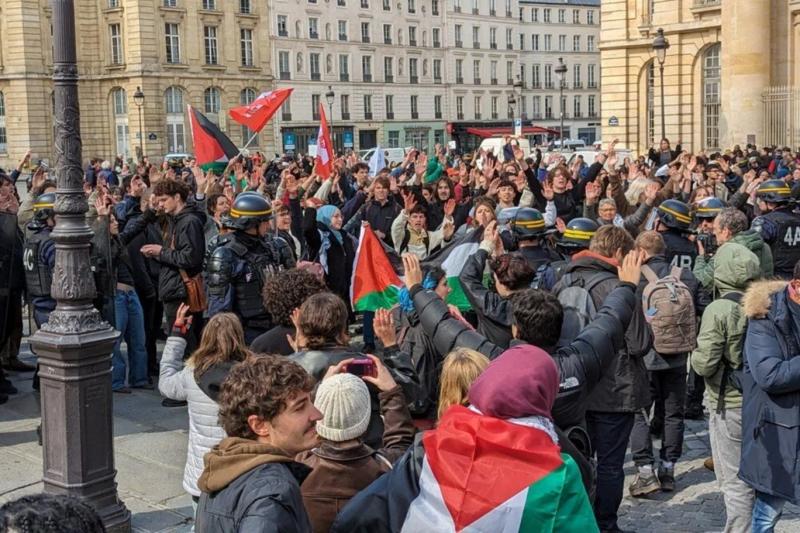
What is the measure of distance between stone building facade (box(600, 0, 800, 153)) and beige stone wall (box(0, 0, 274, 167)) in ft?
109

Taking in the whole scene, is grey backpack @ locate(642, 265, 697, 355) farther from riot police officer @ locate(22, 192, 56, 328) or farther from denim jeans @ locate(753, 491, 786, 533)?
riot police officer @ locate(22, 192, 56, 328)

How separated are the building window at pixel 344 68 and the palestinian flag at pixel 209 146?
59542 mm

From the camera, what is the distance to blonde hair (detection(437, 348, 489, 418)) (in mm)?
4012

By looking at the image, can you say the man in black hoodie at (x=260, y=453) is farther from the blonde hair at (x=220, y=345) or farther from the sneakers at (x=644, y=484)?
the sneakers at (x=644, y=484)

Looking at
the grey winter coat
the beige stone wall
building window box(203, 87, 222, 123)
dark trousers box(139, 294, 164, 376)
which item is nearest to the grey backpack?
the grey winter coat

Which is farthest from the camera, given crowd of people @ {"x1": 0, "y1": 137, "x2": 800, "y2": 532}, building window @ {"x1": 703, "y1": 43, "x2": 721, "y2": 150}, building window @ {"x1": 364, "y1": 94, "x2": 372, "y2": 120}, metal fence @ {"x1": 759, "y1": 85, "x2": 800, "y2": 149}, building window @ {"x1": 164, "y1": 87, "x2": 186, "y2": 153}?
building window @ {"x1": 364, "y1": 94, "x2": 372, "y2": 120}

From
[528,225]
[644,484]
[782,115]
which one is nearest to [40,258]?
[528,225]

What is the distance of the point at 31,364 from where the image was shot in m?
10.9

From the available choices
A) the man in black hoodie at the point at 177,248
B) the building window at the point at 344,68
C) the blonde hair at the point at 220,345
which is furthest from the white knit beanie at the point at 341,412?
the building window at the point at 344,68

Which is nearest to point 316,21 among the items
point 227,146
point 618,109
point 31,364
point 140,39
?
point 140,39

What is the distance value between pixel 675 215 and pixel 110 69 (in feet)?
194

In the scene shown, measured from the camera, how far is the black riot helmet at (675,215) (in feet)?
28.2

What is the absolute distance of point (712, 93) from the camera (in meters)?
34.1

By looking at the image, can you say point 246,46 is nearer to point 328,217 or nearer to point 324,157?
point 324,157
